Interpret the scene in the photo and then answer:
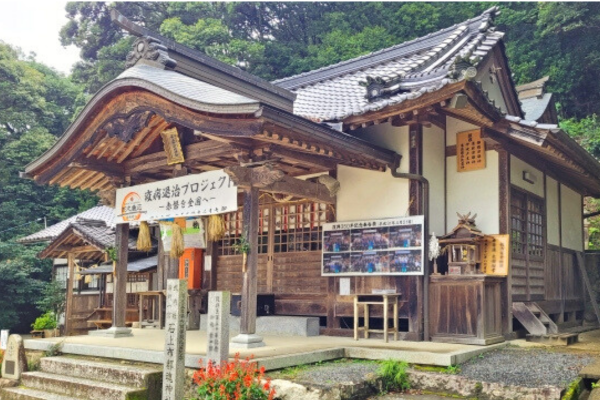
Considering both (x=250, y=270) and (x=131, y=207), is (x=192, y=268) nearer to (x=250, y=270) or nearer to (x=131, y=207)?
(x=131, y=207)

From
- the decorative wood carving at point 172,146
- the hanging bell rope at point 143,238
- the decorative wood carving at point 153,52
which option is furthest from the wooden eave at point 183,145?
the decorative wood carving at point 153,52

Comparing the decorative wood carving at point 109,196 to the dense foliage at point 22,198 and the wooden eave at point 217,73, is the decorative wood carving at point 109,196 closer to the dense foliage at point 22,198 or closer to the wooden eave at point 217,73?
the wooden eave at point 217,73

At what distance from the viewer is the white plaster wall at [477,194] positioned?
32.6 ft

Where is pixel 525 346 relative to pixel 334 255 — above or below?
below

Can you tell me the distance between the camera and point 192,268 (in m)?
13.0

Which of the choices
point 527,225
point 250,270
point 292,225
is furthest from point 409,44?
point 250,270

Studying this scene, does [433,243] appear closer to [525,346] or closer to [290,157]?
[525,346]

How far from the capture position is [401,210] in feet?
32.7

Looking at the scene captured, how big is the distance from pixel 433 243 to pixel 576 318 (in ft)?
24.9

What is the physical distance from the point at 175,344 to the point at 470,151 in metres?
6.53

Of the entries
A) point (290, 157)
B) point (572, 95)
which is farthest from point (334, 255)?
point (572, 95)

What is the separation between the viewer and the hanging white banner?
8688mm

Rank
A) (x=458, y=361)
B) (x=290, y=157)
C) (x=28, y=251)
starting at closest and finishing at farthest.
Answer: (x=458, y=361), (x=290, y=157), (x=28, y=251)

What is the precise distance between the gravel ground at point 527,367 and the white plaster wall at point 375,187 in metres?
3.01
